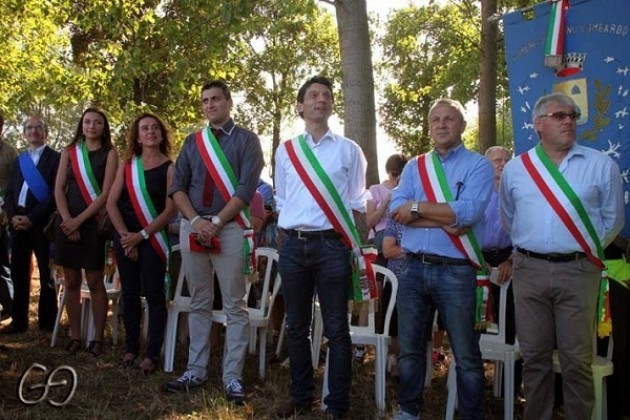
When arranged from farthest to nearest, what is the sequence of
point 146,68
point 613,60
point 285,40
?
point 285,40 → point 146,68 → point 613,60

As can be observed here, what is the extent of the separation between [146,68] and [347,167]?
3.91 meters

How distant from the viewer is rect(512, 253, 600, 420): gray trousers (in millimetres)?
3227

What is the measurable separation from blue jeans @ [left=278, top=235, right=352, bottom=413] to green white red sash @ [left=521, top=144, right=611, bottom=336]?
1.11 m

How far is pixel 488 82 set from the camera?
8086 millimetres

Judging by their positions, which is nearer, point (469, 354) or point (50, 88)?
point (469, 354)

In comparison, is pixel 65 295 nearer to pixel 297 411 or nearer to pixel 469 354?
pixel 297 411

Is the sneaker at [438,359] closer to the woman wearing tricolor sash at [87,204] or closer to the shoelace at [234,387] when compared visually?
the shoelace at [234,387]

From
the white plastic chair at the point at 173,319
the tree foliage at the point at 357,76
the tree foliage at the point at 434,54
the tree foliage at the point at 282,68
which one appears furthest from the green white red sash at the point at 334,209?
the tree foliage at the point at 282,68

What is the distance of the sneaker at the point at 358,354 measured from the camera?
530 centimetres

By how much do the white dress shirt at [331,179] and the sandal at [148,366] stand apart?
1618 millimetres

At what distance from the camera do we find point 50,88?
10711 mm

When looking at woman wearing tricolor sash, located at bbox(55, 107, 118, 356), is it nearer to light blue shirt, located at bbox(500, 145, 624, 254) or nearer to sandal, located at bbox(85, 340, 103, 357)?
sandal, located at bbox(85, 340, 103, 357)

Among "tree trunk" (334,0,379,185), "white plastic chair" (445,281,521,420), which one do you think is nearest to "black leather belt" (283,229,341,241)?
"white plastic chair" (445,281,521,420)

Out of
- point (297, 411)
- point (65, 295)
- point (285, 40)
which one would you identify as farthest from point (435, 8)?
point (297, 411)
